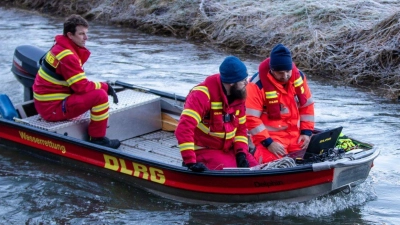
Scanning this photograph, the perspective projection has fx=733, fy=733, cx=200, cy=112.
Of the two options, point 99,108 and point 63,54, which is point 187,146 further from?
point 63,54

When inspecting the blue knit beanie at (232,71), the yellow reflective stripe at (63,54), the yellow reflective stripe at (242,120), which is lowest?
the yellow reflective stripe at (242,120)

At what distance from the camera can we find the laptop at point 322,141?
6789mm

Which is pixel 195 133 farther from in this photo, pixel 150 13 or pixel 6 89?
pixel 150 13

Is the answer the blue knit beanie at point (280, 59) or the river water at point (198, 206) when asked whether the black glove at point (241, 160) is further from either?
the blue knit beanie at point (280, 59)

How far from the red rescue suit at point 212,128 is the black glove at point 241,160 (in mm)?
43

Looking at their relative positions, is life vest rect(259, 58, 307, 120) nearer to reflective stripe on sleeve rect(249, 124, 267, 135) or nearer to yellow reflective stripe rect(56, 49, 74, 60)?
reflective stripe on sleeve rect(249, 124, 267, 135)

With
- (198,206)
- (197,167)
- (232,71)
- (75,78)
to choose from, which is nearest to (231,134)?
(197,167)

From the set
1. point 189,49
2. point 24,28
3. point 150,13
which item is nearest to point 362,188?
point 189,49

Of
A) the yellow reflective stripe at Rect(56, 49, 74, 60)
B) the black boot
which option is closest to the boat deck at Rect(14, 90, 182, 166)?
the black boot

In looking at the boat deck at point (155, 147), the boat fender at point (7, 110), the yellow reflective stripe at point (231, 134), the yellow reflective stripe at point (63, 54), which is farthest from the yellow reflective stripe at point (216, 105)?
the boat fender at point (7, 110)

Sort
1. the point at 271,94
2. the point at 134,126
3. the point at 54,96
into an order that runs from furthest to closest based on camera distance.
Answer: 1. the point at 134,126
2. the point at 54,96
3. the point at 271,94

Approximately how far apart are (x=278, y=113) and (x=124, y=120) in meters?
2.27

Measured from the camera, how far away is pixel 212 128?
271 inches

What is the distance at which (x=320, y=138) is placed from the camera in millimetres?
6781
